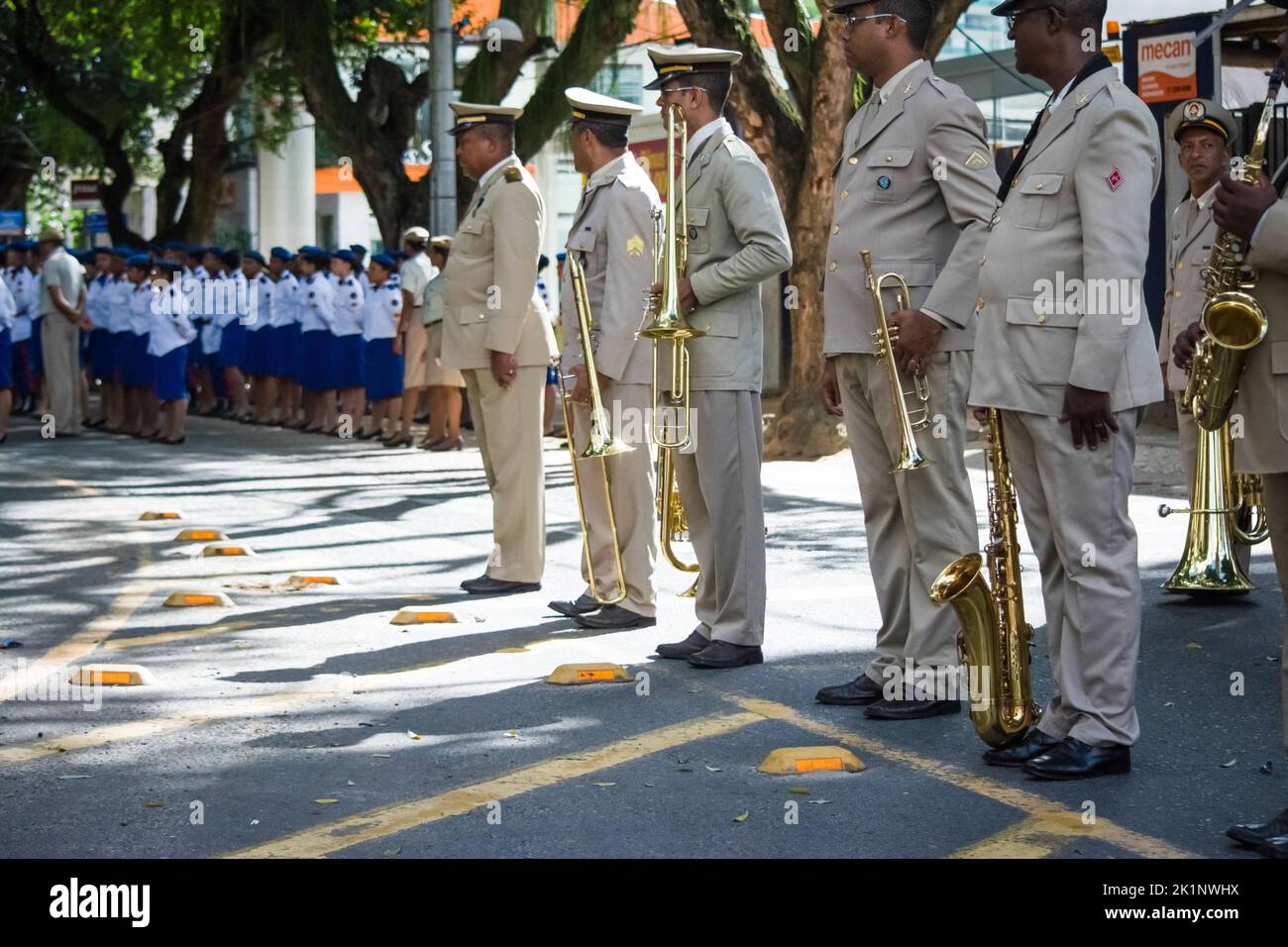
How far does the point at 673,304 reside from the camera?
24.4 feet

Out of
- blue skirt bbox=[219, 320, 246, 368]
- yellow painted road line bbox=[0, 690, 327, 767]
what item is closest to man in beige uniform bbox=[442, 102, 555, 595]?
yellow painted road line bbox=[0, 690, 327, 767]

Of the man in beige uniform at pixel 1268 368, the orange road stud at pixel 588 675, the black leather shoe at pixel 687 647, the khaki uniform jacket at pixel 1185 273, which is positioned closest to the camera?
the man in beige uniform at pixel 1268 368

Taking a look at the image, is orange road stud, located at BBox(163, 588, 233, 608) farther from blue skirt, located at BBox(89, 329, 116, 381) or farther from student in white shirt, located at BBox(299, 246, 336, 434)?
blue skirt, located at BBox(89, 329, 116, 381)

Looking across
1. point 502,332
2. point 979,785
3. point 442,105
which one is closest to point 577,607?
point 502,332

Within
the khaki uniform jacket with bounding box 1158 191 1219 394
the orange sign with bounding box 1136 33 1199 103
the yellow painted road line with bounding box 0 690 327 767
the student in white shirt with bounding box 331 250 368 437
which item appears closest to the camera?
the yellow painted road line with bounding box 0 690 327 767

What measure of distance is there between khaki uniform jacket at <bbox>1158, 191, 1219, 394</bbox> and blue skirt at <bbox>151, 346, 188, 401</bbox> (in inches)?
500

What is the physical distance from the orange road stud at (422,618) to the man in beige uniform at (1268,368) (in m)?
4.43

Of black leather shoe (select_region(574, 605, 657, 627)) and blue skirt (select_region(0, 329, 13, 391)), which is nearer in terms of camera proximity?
black leather shoe (select_region(574, 605, 657, 627))

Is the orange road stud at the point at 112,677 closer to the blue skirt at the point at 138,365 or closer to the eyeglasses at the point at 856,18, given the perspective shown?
the eyeglasses at the point at 856,18

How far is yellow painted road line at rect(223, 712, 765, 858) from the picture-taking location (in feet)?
16.5

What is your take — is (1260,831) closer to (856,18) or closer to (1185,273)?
(856,18)

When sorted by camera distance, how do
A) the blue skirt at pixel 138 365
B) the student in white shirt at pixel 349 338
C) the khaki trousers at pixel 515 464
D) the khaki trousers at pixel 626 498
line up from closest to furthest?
the khaki trousers at pixel 626 498
the khaki trousers at pixel 515 464
the blue skirt at pixel 138 365
the student in white shirt at pixel 349 338

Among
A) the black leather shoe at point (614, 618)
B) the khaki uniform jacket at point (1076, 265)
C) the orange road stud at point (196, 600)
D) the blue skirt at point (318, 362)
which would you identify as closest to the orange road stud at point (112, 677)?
the orange road stud at point (196, 600)

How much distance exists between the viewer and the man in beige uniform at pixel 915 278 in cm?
633
